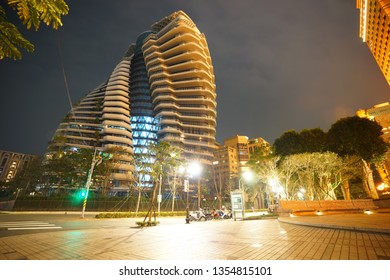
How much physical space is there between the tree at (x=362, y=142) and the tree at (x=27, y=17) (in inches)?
1304

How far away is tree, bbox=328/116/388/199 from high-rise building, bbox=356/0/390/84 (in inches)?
368

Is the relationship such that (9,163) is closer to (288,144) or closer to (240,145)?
(240,145)

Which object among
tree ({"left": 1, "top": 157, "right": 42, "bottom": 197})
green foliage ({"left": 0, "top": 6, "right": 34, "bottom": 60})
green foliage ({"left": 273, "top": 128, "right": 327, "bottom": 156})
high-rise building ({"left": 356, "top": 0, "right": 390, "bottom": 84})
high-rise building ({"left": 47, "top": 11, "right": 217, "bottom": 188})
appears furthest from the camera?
high-rise building ({"left": 47, "top": 11, "right": 217, "bottom": 188})

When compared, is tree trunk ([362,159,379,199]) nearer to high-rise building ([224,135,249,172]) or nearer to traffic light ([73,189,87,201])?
traffic light ([73,189,87,201])

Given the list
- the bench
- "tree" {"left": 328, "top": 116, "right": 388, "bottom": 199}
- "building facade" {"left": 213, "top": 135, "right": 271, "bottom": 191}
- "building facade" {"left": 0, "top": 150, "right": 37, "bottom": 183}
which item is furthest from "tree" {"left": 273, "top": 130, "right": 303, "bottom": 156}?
"building facade" {"left": 0, "top": 150, "right": 37, "bottom": 183}

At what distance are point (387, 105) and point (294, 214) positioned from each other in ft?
395

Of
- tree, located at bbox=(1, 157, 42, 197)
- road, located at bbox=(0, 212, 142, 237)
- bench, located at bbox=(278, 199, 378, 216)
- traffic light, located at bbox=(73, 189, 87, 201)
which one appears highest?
tree, located at bbox=(1, 157, 42, 197)

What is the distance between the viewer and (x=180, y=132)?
266ft

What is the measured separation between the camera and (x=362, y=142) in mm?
26391

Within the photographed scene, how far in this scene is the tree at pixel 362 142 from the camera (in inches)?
1036

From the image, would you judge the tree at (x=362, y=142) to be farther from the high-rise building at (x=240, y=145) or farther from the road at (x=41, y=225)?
the high-rise building at (x=240, y=145)

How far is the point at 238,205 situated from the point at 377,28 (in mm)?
32950

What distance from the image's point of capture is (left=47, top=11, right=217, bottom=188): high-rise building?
7762cm

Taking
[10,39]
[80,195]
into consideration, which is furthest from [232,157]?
[10,39]
